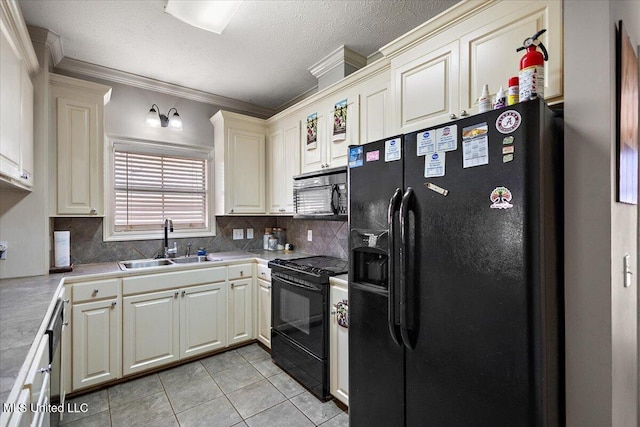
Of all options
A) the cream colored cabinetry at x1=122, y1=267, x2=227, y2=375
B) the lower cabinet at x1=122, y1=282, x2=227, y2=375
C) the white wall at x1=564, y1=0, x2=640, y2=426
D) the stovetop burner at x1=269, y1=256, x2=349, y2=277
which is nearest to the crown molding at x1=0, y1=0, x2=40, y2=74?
the cream colored cabinetry at x1=122, y1=267, x2=227, y2=375

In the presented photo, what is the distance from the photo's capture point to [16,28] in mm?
1673

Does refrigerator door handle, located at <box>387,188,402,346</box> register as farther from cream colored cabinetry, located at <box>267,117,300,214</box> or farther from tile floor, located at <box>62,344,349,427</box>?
cream colored cabinetry, located at <box>267,117,300,214</box>

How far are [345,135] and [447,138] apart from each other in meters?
1.25

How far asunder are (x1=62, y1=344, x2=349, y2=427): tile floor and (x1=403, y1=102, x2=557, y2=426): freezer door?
1045 millimetres

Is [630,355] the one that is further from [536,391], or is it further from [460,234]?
[460,234]

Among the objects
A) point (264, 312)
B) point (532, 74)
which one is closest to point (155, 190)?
point (264, 312)

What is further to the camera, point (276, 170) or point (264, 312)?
point (276, 170)

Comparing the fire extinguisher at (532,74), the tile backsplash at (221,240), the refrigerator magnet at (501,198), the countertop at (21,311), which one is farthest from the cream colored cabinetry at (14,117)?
the fire extinguisher at (532,74)

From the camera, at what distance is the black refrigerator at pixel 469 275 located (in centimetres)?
105

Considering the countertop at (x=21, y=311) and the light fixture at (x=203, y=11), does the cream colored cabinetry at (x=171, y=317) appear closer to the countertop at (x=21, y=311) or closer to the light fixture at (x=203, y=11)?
the countertop at (x=21, y=311)

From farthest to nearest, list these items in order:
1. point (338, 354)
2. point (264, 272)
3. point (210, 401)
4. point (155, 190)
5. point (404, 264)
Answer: point (155, 190) → point (264, 272) → point (210, 401) → point (338, 354) → point (404, 264)

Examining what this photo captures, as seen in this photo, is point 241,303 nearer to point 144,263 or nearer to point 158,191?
point 144,263

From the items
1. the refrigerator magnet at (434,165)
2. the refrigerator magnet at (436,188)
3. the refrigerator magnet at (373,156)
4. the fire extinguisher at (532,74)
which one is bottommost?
the refrigerator magnet at (436,188)

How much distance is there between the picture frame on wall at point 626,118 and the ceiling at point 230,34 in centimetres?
108
